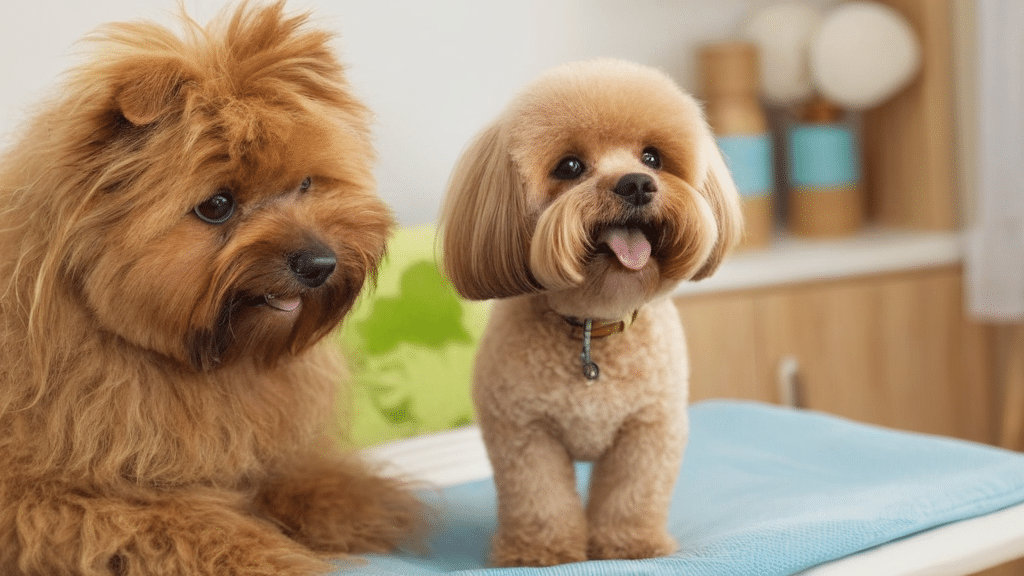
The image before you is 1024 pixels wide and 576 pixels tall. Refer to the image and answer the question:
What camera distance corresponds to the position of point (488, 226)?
1182 mm

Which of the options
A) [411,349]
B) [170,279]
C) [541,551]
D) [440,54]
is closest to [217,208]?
[170,279]

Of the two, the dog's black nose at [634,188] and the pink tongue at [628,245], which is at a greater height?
the dog's black nose at [634,188]

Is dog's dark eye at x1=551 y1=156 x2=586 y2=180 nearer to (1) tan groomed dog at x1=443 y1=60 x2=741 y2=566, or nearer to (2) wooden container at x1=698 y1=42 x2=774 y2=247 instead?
(1) tan groomed dog at x1=443 y1=60 x2=741 y2=566

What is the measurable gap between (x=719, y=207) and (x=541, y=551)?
452mm

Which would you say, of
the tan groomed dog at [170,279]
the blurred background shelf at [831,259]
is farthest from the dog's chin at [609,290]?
the blurred background shelf at [831,259]

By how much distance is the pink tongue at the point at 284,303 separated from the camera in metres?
1.09

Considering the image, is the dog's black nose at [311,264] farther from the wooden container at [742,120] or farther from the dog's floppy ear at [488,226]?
the wooden container at [742,120]

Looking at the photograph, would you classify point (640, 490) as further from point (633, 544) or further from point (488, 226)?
point (488, 226)

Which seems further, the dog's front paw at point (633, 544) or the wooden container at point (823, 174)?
the wooden container at point (823, 174)

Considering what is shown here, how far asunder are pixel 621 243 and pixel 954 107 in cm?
190

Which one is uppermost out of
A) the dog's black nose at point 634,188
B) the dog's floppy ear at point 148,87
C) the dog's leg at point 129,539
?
the dog's floppy ear at point 148,87

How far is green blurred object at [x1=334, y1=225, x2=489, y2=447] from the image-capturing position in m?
1.84

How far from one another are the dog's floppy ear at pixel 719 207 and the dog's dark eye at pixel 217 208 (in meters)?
Result: 0.53

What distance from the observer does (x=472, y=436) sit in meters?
1.87
